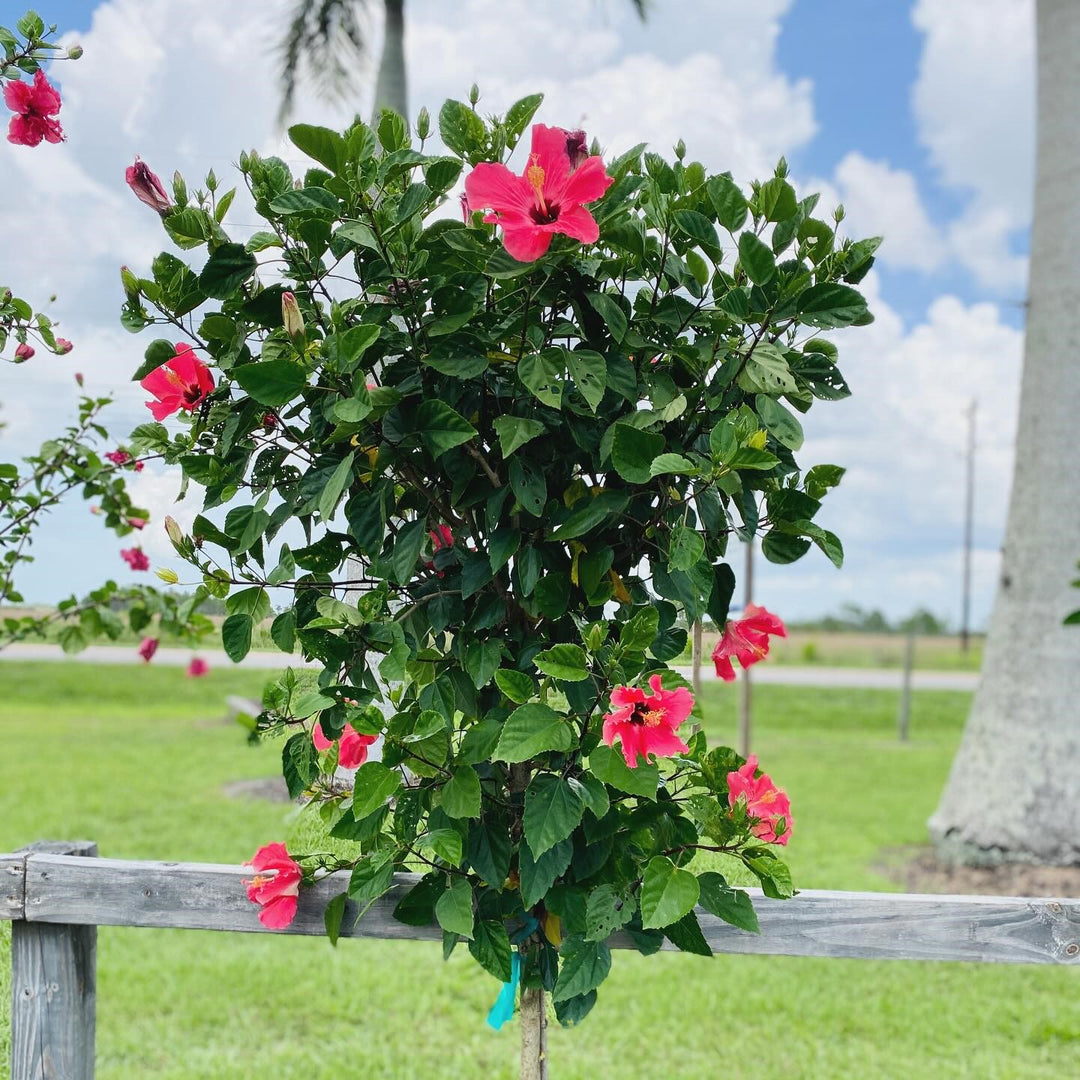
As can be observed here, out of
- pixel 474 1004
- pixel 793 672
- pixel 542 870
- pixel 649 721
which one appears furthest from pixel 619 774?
pixel 793 672

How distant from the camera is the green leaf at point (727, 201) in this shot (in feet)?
3.99

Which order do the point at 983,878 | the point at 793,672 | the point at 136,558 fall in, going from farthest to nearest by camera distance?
the point at 793,672 → the point at 983,878 → the point at 136,558

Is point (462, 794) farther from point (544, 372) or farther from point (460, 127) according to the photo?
point (460, 127)

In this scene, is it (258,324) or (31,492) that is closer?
(258,324)

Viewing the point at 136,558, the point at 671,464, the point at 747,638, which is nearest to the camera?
the point at 671,464

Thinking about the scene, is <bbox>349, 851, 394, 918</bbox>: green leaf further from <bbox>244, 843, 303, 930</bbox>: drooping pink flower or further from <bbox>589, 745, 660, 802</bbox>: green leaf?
<bbox>589, 745, 660, 802</bbox>: green leaf

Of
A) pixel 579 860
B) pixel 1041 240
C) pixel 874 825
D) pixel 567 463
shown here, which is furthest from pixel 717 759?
pixel 874 825

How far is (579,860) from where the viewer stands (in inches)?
54.9

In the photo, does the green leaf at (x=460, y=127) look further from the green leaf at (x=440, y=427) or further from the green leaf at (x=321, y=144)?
the green leaf at (x=440, y=427)

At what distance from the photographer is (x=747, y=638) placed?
1.47m

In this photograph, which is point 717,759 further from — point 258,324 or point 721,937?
point 258,324

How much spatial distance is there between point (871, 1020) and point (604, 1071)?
3.37ft

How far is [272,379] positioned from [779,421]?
0.58 meters

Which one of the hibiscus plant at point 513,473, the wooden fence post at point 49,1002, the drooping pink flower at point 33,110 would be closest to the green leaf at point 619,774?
the hibiscus plant at point 513,473
